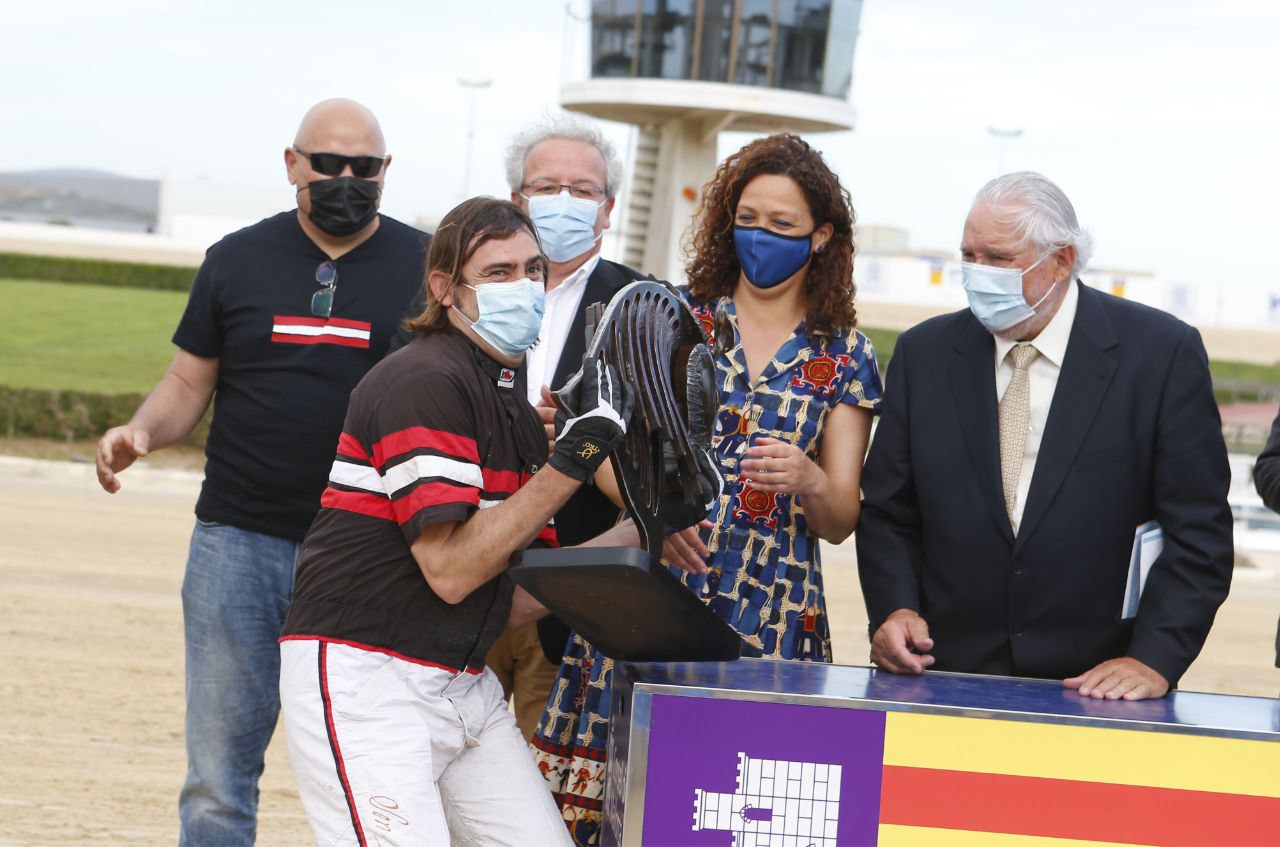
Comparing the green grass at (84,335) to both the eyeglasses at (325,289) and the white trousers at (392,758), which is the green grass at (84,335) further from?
the white trousers at (392,758)

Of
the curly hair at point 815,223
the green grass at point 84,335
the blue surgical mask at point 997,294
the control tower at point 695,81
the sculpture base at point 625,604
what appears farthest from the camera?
the control tower at point 695,81

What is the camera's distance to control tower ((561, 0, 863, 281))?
25.4 meters

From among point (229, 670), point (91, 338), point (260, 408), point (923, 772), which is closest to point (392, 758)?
point (923, 772)

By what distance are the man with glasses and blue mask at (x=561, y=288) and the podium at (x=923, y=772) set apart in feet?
3.47

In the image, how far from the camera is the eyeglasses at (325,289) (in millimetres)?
3967

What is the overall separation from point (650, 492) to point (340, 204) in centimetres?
157

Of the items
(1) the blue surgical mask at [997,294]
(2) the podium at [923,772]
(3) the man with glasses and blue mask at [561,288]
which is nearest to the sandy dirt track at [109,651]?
(3) the man with glasses and blue mask at [561,288]

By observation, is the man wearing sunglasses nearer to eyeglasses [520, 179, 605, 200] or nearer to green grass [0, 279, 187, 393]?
eyeglasses [520, 179, 605, 200]

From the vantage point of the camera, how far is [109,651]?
25.8 ft

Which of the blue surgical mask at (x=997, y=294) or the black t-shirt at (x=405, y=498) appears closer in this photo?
the black t-shirt at (x=405, y=498)

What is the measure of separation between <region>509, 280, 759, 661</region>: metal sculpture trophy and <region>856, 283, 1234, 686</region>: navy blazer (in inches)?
24.6

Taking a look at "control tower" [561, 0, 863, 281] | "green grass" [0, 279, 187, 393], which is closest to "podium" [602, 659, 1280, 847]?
"green grass" [0, 279, 187, 393]

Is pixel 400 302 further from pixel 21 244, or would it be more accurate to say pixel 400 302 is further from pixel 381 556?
pixel 21 244

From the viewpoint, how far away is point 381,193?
13.7ft
